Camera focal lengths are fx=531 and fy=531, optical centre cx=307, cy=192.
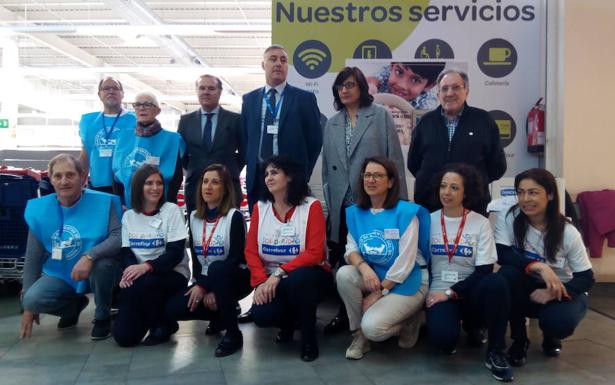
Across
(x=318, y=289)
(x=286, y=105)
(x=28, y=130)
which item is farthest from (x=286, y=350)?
(x=28, y=130)

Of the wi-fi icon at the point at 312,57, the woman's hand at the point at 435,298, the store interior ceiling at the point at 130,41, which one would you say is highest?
the store interior ceiling at the point at 130,41

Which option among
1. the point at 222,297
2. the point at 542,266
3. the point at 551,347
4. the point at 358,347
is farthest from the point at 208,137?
the point at 551,347

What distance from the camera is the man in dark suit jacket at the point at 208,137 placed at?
11.0ft

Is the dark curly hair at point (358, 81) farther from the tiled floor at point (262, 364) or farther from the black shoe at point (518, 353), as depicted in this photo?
the black shoe at point (518, 353)

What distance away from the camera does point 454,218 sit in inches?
105

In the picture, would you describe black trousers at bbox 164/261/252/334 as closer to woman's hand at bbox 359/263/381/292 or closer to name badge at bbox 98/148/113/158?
woman's hand at bbox 359/263/381/292

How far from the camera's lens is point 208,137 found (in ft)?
11.1

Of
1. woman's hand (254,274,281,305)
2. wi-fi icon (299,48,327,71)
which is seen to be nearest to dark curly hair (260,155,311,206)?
woman's hand (254,274,281,305)

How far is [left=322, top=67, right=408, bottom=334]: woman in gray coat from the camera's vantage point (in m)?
3.04

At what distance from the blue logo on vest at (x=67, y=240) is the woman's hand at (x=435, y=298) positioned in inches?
75.6

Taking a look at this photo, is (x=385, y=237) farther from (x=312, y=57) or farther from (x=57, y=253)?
(x=312, y=57)

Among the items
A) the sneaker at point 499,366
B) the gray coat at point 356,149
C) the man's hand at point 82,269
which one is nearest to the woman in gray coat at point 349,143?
the gray coat at point 356,149

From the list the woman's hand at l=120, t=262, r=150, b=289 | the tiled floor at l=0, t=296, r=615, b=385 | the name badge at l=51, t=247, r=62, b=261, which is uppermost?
the name badge at l=51, t=247, r=62, b=261

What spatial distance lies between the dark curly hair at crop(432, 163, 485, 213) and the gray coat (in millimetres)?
Answer: 347
